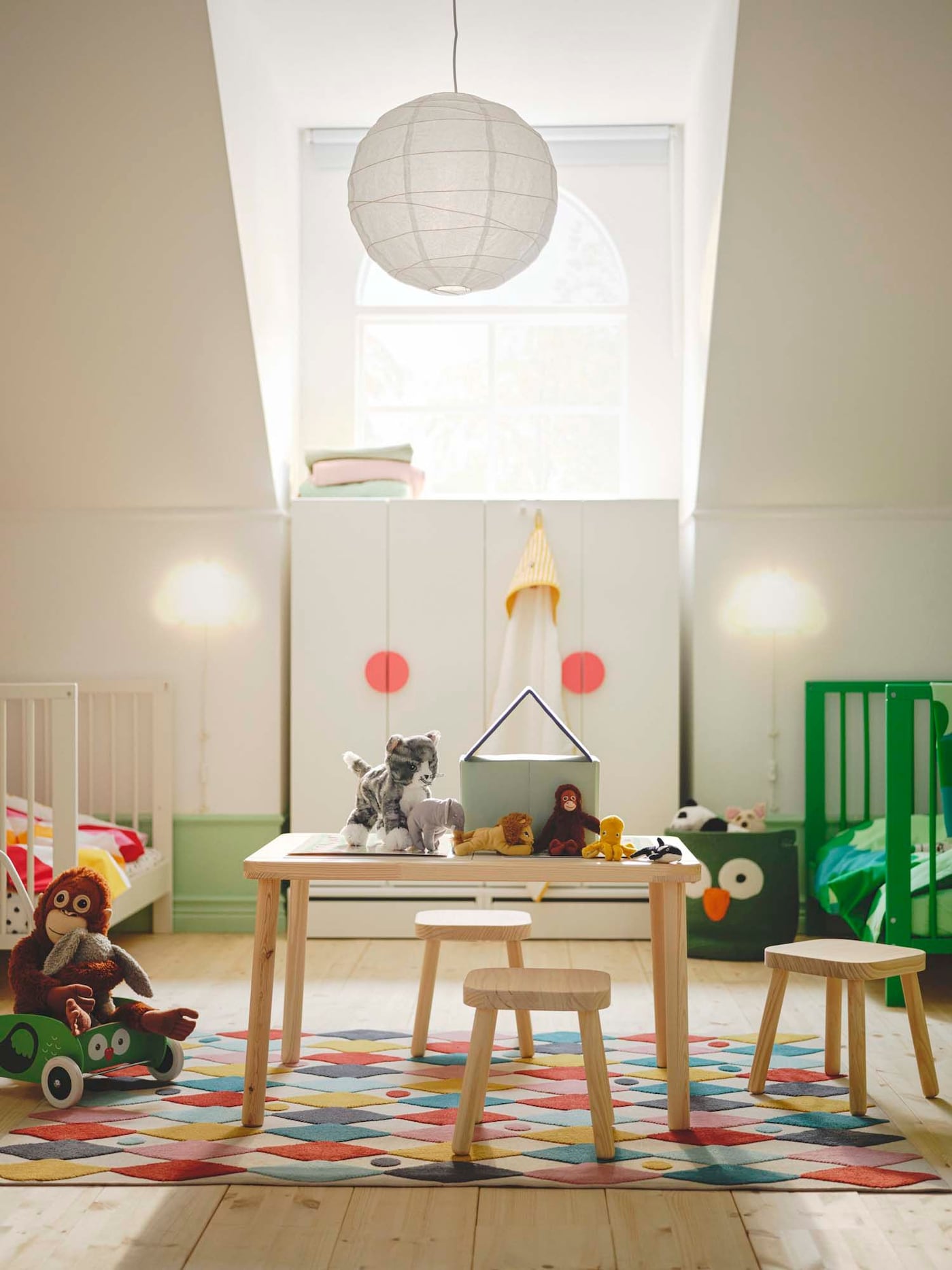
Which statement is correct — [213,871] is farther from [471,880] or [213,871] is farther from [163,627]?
[471,880]

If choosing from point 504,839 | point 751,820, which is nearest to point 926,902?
point 751,820

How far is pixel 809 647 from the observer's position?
4773mm

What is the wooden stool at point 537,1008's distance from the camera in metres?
2.39

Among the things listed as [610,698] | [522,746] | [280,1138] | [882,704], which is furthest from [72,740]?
[882,704]

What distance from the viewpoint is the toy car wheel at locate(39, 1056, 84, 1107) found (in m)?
2.74

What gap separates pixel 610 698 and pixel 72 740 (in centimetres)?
202

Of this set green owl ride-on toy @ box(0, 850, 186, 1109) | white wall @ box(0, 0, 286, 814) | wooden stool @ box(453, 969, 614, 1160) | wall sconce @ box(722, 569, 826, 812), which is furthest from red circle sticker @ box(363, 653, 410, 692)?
wooden stool @ box(453, 969, 614, 1160)

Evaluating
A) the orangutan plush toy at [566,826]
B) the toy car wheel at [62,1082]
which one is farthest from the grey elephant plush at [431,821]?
the toy car wheel at [62,1082]

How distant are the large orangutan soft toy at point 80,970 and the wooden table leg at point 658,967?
3.60 feet

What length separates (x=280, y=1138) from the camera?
8.30ft

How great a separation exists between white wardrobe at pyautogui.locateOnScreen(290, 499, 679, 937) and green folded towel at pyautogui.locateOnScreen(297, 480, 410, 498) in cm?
10

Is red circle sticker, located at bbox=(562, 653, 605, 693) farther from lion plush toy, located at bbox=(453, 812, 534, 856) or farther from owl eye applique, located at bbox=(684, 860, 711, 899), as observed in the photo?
lion plush toy, located at bbox=(453, 812, 534, 856)

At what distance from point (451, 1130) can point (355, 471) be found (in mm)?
2820

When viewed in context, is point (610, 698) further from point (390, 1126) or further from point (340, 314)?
point (390, 1126)
